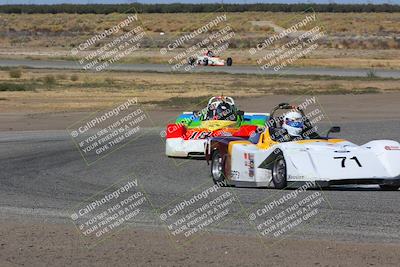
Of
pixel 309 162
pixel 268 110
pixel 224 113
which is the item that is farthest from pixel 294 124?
pixel 268 110

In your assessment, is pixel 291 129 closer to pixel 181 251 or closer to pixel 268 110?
pixel 181 251

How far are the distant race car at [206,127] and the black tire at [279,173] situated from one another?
222 inches

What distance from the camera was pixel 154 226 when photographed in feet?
42.7

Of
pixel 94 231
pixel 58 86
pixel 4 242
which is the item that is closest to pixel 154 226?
pixel 94 231

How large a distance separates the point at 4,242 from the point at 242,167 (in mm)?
6418

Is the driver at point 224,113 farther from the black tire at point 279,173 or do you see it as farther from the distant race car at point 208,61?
the distant race car at point 208,61

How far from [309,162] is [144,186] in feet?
9.96

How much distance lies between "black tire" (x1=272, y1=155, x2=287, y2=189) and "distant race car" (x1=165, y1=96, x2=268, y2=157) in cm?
563

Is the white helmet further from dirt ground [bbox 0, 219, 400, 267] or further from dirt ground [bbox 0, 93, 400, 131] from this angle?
dirt ground [bbox 0, 93, 400, 131]

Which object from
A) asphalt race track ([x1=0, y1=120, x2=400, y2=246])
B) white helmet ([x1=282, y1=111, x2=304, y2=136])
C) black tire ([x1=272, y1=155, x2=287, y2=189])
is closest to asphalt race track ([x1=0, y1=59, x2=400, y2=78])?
asphalt race track ([x1=0, y1=120, x2=400, y2=246])

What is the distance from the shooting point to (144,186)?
17391 millimetres

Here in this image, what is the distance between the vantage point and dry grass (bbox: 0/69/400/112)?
4041 centimetres

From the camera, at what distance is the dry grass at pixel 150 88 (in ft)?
133

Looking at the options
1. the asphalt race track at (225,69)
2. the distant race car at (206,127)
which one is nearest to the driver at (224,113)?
the distant race car at (206,127)
